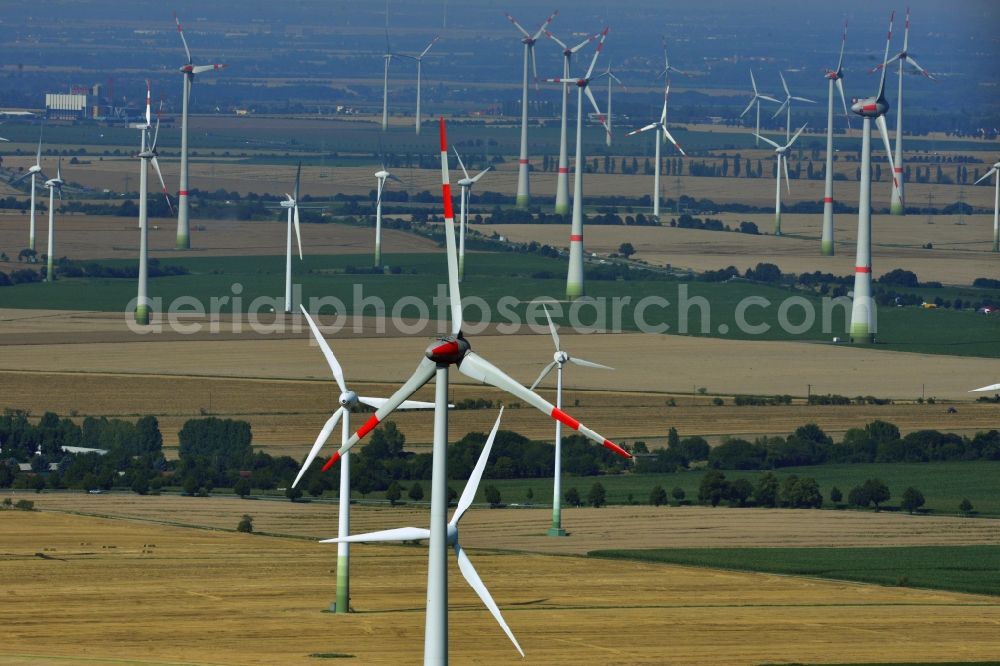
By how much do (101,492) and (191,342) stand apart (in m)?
40.4

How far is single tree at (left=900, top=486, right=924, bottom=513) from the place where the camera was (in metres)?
85.2

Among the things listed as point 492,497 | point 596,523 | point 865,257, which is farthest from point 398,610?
point 865,257

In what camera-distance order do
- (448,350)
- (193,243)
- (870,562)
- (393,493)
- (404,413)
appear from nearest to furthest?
(448,350)
(870,562)
(393,493)
(404,413)
(193,243)

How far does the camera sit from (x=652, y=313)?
14750 cm

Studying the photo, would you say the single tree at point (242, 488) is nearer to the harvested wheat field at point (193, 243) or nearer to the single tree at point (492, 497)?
the single tree at point (492, 497)

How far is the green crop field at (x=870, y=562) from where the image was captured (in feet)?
229

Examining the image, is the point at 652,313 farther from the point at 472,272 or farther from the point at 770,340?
the point at 472,272

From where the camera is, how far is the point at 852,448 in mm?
97312

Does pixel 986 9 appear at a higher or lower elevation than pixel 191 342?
higher

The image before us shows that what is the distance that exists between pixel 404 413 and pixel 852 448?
25811 mm

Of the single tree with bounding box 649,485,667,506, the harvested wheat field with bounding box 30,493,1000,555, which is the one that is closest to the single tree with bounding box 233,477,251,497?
the harvested wheat field with bounding box 30,493,1000,555

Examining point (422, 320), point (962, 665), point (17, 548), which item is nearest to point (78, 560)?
point (17, 548)

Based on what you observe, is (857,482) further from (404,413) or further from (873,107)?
(873,107)

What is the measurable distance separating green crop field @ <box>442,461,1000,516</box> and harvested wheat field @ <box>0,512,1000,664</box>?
1557cm
